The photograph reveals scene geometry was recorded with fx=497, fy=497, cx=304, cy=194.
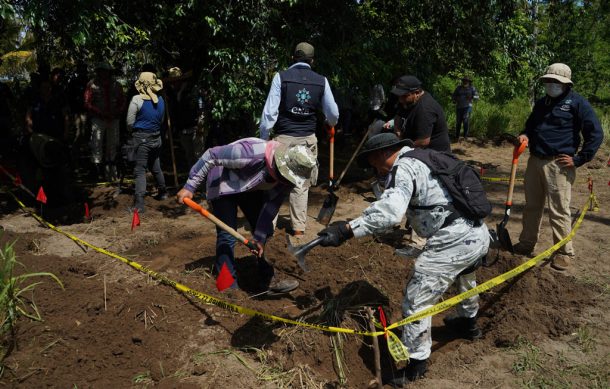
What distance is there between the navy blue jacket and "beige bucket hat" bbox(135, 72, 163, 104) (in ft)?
15.4

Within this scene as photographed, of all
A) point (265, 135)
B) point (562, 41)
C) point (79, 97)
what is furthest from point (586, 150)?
point (562, 41)

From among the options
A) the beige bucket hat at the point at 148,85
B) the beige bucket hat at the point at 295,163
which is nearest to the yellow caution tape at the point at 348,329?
the beige bucket hat at the point at 295,163

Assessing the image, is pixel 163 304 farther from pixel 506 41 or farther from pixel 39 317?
pixel 506 41

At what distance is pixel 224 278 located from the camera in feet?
13.2

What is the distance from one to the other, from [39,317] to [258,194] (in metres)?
1.91

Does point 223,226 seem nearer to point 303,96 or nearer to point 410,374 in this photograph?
point 410,374

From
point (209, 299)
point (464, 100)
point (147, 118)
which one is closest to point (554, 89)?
point (209, 299)

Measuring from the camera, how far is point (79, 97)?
8.85 metres

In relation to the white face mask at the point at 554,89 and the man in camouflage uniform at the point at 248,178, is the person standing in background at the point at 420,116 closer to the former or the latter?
the white face mask at the point at 554,89

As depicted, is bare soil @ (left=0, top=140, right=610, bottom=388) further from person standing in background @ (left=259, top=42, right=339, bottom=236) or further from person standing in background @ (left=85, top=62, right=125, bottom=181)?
person standing in background @ (left=85, top=62, right=125, bottom=181)

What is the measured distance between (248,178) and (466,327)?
Result: 213 centimetres

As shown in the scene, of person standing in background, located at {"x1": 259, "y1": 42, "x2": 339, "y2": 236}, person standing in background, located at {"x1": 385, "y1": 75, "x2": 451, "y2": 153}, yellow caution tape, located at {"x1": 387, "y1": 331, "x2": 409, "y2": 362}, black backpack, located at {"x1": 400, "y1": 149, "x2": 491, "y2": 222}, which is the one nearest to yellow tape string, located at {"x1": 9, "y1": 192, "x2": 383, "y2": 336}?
yellow caution tape, located at {"x1": 387, "y1": 331, "x2": 409, "y2": 362}

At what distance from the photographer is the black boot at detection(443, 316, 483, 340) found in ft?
13.1

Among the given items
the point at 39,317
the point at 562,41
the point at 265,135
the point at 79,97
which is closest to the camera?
the point at 39,317
